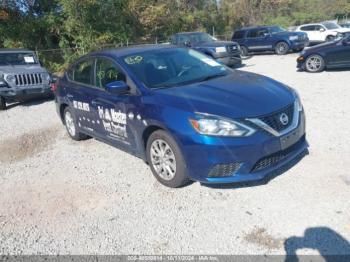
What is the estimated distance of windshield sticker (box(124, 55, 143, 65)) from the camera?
16.0ft

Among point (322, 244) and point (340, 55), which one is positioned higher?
point (340, 55)

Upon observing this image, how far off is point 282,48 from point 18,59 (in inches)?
526

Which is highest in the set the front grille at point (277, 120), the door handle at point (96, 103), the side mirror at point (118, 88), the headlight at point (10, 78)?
the side mirror at point (118, 88)

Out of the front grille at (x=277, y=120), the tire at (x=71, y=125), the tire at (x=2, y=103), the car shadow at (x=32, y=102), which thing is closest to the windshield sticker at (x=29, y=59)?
the car shadow at (x=32, y=102)

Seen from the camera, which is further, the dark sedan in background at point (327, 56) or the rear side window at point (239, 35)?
the rear side window at point (239, 35)

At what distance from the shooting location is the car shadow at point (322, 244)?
9.76 ft

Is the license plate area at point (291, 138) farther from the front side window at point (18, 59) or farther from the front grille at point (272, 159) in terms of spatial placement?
the front side window at point (18, 59)

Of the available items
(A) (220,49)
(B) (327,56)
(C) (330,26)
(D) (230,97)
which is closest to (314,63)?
(B) (327,56)

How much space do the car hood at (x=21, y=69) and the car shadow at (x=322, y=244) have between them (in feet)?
31.9

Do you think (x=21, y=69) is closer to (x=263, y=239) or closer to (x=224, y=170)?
(x=224, y=170)

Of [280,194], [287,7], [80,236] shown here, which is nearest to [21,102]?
[80,236]

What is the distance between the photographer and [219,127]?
147 inches

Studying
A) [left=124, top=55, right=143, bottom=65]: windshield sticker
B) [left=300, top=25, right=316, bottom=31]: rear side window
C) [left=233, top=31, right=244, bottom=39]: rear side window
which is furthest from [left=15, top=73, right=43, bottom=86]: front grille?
[left=300, top=25, right=316, bottom=31]: rear side window

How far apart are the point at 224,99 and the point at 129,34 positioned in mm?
18461
